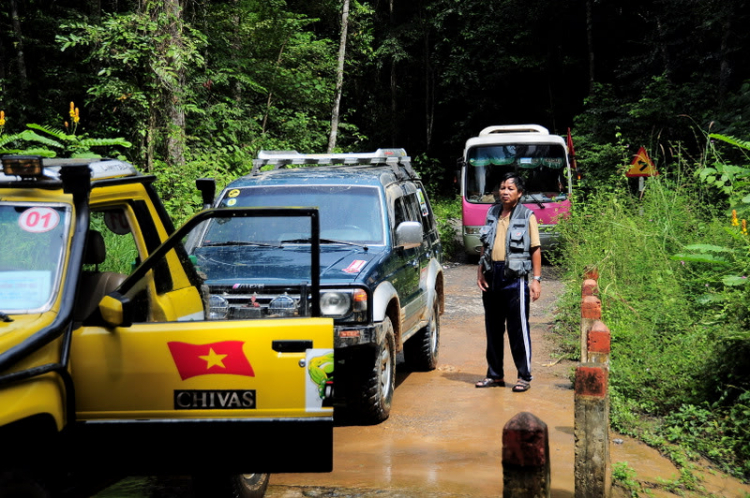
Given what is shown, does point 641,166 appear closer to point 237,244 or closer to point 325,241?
point 325,241

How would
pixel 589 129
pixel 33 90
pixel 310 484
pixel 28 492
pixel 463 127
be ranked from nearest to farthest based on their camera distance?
pixel 28 492
pixel 310 484
pixel 33 90
pixel 589 129
pixel 463 127

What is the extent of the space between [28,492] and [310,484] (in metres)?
2.35

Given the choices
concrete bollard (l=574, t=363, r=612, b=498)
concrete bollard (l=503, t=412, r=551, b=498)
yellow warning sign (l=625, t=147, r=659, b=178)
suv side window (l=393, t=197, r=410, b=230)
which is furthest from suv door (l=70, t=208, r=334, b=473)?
yellow warning sign (l=625, t=147, r=659, b=178)

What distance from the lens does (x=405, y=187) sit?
350 inches

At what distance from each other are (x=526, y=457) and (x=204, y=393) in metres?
1.49

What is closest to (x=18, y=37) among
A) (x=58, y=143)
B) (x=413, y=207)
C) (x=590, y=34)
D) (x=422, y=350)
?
(x=58, y=143)

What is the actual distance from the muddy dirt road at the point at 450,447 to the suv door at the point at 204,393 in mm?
1600

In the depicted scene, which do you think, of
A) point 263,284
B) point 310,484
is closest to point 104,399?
point 310,484

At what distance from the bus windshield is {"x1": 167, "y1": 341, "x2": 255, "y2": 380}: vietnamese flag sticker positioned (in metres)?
15.4

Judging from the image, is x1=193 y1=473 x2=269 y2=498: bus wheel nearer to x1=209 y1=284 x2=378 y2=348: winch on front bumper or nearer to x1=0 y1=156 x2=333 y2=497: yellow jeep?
x1=0 y1=156 x2=333 y2=497: yellow jeep

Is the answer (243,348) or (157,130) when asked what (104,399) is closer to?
(243,348)

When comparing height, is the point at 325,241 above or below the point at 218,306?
above

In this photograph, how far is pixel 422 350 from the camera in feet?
28.1

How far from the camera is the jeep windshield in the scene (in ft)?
11.9
